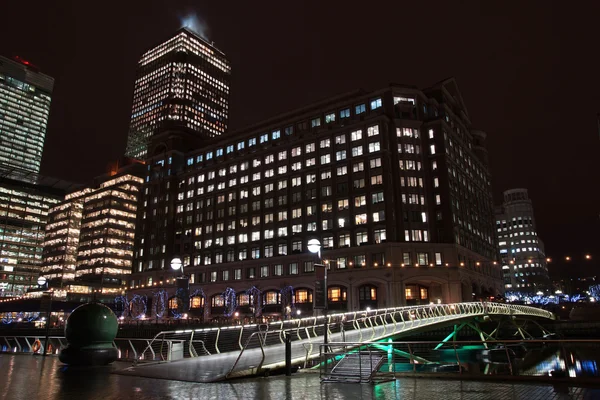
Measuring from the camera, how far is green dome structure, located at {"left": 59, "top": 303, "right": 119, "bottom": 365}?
19844 mm

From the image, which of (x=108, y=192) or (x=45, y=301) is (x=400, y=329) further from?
(x=108, y=192)

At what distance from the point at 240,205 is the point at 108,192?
7918cm

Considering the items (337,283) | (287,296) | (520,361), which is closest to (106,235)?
(287,296)

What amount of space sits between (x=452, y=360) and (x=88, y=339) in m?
41.4

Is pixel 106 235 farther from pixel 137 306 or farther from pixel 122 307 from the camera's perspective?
pixel 137 306

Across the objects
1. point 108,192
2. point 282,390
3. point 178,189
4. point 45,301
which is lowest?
point 282,390

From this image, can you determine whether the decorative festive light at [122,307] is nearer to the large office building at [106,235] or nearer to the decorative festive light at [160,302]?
the decorative festive light at [160,302]

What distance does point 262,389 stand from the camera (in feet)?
44.7

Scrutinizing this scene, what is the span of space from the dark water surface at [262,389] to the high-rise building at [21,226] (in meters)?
197

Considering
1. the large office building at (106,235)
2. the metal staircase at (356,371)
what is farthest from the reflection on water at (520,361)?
the large office building at (106,235)

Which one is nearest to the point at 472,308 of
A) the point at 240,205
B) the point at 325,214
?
the point at 325,214

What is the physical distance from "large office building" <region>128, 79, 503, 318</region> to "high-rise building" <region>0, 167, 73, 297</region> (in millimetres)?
104625

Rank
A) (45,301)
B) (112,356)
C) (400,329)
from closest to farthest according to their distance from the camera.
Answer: (112,356) → (45,301) → (400,329)

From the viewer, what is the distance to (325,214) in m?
85.4
